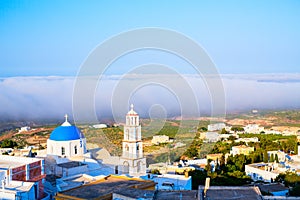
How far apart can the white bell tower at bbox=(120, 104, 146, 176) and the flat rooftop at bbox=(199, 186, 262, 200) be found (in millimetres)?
9708

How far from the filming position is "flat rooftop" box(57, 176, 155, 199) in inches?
358

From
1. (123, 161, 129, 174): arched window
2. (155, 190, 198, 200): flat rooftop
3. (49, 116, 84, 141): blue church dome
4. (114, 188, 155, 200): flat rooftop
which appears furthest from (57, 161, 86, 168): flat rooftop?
(155, 190, 198, 200): flat rooftop

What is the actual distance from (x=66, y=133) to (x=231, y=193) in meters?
9.81

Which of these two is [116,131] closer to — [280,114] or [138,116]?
[138,116]

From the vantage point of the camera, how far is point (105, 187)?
9.96 meters

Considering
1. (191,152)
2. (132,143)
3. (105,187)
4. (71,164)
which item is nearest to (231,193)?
(105,187)

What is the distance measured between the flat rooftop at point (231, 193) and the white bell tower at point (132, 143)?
9708 millimetres

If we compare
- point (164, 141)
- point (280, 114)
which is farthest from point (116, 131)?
point (280, 114)

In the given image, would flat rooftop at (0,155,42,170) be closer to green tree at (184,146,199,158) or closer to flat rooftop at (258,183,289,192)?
flat rooftop at (258,183,289,192)

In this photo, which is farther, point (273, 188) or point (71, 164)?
point (273, 188)

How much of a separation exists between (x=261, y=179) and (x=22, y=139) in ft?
66.5

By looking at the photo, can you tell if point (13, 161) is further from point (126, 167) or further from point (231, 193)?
point (231, 193)

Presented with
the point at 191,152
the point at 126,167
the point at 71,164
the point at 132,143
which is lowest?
the point at 191,152

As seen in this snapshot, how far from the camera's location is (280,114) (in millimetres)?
62000
